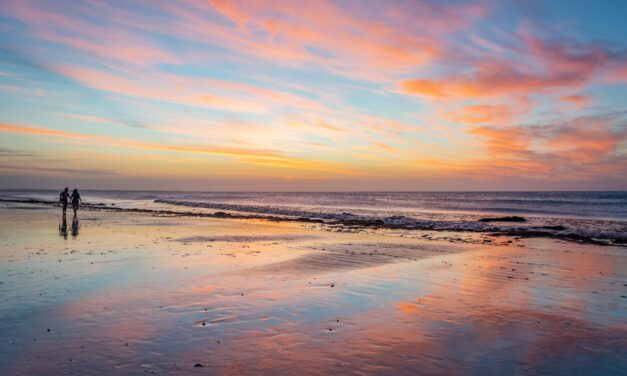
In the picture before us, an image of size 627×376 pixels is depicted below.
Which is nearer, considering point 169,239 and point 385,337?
point 385,337

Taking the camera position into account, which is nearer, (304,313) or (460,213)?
(304,313)

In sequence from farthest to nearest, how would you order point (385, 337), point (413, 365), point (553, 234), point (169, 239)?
point (553, 234) → point (169, 239) → point (385, 337) → point (413, 365)

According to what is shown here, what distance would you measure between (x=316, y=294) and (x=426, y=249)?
10.7 metres

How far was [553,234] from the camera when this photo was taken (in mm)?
27422

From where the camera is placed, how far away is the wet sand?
6.28 meters

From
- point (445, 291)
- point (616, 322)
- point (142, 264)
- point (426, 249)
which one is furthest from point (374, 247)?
point (616, 322)

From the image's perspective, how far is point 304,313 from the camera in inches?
346

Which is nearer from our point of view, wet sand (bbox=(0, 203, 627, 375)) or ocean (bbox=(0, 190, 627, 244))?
wet sand (bbox=(0, 203, 627, 375))

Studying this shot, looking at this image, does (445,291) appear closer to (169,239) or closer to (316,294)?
(316,294)

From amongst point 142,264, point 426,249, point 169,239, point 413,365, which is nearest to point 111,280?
point 142,264

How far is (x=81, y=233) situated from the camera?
75.6 feet

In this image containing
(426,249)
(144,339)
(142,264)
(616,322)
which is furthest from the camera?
(426,249)

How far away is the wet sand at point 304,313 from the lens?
20.6ft

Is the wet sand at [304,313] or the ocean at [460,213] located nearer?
the wet sand at [304,313]
